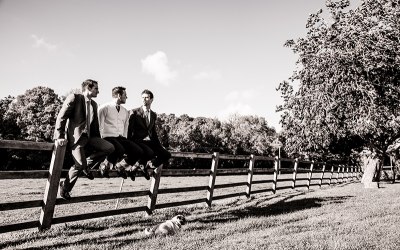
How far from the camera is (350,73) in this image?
620 inches

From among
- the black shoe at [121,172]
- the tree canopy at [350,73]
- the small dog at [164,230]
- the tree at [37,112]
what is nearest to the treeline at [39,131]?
the tree at [37,112]

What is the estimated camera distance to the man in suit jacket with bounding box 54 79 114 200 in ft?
17.3

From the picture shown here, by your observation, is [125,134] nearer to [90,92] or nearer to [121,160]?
[121,160]

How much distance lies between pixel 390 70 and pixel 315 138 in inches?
197

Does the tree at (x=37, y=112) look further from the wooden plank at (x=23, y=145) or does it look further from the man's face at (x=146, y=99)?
the wooden plank at (x=23, y=145)

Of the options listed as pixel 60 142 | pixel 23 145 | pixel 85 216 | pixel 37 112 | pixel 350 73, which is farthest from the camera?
pixel 37 112

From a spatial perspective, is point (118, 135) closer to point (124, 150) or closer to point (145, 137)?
point (124, 150)

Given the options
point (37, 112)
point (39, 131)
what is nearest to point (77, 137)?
point (39, 131)

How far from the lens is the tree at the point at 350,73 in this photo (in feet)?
50.6

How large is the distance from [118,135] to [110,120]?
0.31 m

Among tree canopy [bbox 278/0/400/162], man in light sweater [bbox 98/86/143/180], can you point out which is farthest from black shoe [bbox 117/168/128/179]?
tree canopy [bbox 278/0/400/162]

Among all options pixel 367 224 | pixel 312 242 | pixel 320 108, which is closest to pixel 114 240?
pixel 312 242

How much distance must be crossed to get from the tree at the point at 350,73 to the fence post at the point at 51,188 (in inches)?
537

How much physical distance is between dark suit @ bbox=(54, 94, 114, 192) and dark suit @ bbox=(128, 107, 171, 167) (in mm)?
1043
